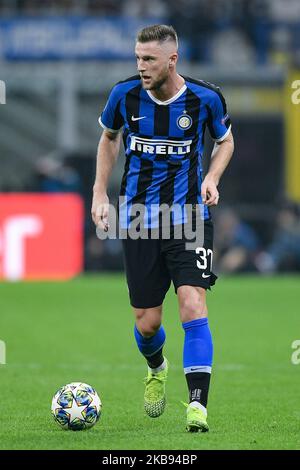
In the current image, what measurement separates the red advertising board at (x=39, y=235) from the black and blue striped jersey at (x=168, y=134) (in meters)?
10.5

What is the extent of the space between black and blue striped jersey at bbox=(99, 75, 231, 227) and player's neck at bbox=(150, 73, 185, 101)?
0.07 ft

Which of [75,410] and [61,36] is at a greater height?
[61,36]

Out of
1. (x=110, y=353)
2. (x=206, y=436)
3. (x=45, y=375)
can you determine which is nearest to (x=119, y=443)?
(x=206, y=436)

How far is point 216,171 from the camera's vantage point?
6.47m

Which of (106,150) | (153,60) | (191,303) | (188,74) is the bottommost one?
(191,303)

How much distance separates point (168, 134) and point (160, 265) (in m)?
0.75

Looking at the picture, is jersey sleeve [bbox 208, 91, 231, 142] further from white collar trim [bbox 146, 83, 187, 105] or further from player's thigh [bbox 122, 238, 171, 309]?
player's thigh [bbox 122, 238, 171, 309]

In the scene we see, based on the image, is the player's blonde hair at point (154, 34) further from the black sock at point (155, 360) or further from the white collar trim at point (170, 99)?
the black sock at point (155, 360)

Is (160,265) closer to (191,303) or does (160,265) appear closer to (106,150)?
(191,303)

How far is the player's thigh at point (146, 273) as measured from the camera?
6574 mm

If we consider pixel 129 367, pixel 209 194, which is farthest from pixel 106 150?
pixel 129 367

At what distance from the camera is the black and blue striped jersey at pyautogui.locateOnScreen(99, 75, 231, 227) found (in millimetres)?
6562

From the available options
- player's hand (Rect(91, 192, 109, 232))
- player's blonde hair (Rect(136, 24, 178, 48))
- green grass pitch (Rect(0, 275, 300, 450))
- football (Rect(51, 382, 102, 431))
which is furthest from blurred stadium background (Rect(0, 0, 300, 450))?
player's blonde hair (Rect(136, 24, 178, 48))

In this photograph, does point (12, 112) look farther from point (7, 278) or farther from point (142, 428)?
point (142, 428)
